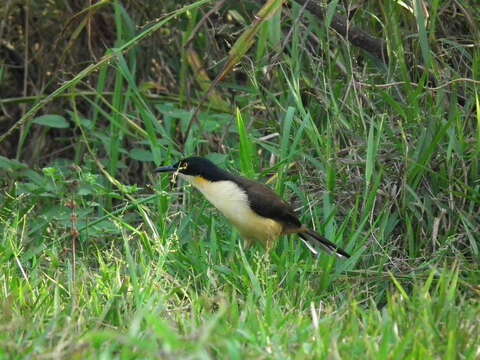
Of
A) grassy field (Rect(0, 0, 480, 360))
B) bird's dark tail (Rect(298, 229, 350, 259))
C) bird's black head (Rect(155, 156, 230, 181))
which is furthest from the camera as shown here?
bird's black head (Rect(155, 156, 230, 181))

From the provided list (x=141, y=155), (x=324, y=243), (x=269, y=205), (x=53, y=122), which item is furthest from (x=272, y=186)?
(x=53, y=122)

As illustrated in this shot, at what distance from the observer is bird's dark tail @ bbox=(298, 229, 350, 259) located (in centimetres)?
510

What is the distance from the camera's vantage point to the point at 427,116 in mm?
5484

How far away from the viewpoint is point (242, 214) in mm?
5570

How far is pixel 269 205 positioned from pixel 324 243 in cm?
43

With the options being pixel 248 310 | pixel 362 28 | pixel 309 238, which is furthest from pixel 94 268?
pixel 362 28

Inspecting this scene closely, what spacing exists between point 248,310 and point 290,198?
1882 millimetres

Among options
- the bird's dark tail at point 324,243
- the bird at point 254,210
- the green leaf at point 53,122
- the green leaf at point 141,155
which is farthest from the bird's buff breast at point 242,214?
the green leaf at point 53,122

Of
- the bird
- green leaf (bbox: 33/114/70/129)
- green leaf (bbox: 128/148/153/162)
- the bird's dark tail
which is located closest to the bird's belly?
the bird

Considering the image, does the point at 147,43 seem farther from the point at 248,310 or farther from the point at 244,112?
the point at 248,310

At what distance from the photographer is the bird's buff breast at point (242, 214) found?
5531mm

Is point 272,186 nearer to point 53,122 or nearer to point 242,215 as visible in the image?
point 242,215

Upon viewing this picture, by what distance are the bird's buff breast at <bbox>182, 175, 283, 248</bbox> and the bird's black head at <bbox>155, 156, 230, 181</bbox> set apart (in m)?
0.07

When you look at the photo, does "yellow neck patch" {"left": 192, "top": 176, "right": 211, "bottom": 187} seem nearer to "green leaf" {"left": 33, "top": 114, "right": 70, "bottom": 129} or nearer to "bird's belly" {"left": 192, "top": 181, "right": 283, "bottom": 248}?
"bird's belly" {"left": 192, "top": 181, "right": 283, "bottom": 248}
